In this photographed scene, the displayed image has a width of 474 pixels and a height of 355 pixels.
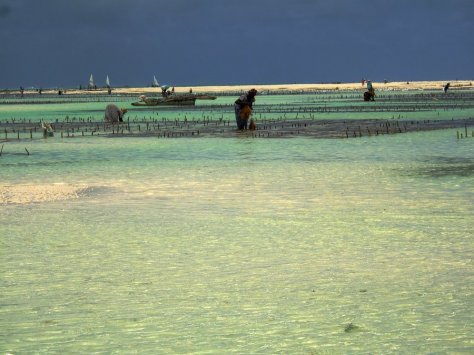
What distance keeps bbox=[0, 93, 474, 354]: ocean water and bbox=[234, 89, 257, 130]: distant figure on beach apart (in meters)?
12.2

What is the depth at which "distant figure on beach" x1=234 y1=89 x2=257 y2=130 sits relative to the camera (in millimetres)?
32031

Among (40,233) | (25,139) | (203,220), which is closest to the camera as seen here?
(40,233)

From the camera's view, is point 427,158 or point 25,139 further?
point 25,139

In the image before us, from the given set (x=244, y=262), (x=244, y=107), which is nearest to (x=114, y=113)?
(x=244, y=107)

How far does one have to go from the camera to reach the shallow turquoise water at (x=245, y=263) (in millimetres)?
7402

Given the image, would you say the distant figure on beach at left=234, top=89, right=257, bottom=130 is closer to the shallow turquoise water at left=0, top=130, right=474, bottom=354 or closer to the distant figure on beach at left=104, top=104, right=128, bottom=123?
the distant figure on beach at left=104, top=104, right=128, bottom=123

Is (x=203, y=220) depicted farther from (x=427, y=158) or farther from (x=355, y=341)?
(x=427, y=158)

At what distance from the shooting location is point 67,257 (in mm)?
10594

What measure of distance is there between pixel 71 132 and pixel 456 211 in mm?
25774

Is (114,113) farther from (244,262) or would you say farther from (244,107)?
(244,262)

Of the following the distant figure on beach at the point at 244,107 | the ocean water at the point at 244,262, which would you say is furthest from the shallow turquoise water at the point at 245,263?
the distant figure on beach at the point at 244,107

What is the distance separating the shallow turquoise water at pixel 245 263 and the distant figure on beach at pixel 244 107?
1233 centimetres

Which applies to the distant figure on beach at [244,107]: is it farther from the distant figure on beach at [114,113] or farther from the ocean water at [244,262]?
the ocean water at [244,262]

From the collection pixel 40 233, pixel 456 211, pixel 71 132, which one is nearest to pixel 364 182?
pixel 456 211
